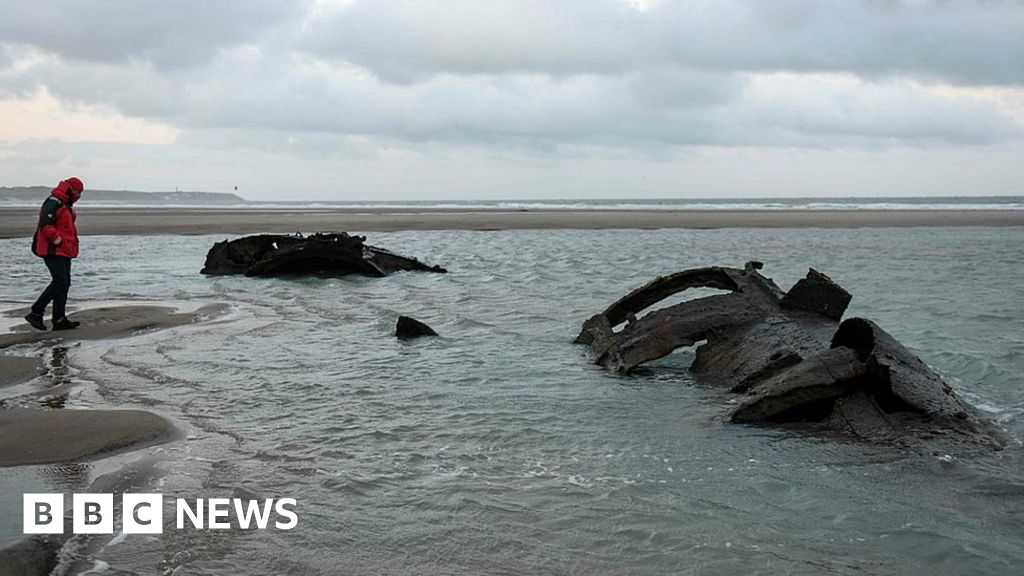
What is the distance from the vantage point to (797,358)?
671 centimetres

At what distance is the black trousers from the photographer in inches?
411

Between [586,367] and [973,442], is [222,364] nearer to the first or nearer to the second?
[586,367]

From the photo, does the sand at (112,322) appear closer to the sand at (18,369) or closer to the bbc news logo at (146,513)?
the sand at (18,369)

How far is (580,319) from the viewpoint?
12312 mm

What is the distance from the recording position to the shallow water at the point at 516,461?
388cm

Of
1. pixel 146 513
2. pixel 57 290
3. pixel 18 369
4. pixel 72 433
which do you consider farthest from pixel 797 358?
pixel 57 290

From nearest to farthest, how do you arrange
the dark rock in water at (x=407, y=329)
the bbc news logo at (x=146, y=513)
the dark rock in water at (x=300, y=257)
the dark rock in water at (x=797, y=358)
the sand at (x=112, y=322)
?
the bbc news logo at (x=146, y=513), the dark rock in water at (x=797, y=358), the sand at (x=112, y=322), the dark rock in water at (x=407, y=329), the dark rock in water at (x=300, y=257)

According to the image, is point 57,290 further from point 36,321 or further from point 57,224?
point 57,224

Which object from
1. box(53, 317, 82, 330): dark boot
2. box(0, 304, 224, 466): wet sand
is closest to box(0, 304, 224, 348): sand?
box(53, 317, 82, 330): dark boot

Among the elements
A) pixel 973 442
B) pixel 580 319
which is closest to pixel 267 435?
pixel 973 442

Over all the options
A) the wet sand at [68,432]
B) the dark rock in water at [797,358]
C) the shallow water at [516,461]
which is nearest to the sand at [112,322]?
the shallow water at [516,461]

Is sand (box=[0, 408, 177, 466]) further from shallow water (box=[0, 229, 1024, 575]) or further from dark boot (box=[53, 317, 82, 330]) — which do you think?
dark boot (box=[53, 317, 82, 330])

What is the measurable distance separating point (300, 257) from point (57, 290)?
7739mm

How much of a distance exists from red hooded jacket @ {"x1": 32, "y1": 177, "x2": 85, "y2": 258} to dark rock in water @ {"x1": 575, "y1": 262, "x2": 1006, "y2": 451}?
6.89 m
